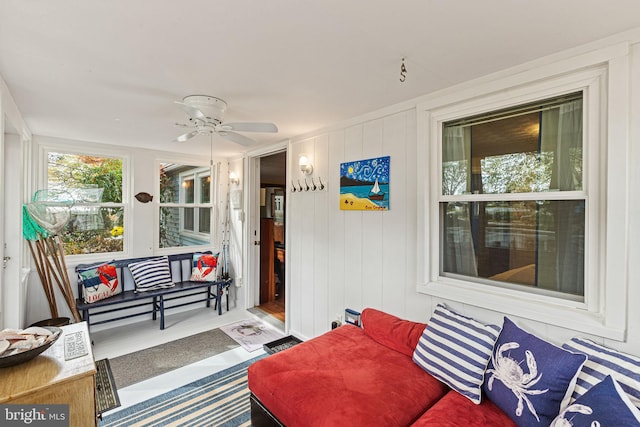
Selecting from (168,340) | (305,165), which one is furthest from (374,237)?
(168,340)

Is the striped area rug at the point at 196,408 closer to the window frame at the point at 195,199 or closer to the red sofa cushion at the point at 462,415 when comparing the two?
the red sofa cushion at the point at 462,415

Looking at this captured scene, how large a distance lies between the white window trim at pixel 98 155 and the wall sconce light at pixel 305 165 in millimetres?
2489

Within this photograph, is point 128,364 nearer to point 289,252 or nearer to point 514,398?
→ point 289,252

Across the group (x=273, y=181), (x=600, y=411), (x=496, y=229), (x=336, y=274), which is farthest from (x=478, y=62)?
(x=273, y=181)

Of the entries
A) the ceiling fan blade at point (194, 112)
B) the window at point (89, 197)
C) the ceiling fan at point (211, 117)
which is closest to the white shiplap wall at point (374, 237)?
the ceiling fan at point (211, 117)

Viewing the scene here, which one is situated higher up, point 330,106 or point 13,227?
point 330,106

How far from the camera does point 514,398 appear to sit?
1.47 m

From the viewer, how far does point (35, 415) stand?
1226 mm

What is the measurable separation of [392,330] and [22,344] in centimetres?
209

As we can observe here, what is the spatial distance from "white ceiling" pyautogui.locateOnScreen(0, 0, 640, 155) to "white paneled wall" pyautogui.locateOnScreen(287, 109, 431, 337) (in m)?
0.38

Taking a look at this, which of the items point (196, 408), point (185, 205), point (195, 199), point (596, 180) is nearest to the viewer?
point (596, 180)

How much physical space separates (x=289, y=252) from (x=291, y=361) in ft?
5.53

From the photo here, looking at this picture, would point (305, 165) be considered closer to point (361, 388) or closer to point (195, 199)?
point (361, 388)

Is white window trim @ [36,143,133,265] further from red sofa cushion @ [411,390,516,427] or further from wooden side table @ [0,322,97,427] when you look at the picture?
red sofa cushion @ [411,390,516,427]
